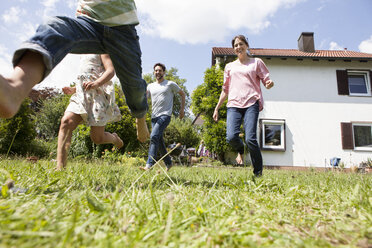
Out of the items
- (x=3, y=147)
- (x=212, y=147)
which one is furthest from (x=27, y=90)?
(x=212, y=147)

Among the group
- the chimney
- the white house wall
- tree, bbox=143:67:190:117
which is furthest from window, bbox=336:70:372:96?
tree, bbox=143:67:190:117

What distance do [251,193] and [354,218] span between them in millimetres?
681

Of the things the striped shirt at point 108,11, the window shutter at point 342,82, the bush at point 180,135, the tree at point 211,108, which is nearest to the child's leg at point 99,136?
the striped shirt at point 108,11

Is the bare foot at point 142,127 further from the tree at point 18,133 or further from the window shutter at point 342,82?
the window shutter at point 342,82

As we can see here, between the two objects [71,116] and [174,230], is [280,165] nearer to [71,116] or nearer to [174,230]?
[71,116]

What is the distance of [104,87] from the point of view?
132 inches

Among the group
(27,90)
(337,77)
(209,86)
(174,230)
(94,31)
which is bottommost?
(174,230)

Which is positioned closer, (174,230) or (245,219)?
(174,230)

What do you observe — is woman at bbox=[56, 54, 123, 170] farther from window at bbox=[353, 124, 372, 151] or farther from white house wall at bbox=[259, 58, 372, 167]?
window at bbox=[353, 124, 372, 151]

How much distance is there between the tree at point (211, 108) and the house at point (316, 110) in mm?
1846

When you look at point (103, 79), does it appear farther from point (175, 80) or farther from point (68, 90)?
point (175, 80)

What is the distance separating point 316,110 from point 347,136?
2062 mm

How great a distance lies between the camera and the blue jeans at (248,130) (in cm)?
315

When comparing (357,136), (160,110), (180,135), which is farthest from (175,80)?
(160,110)
